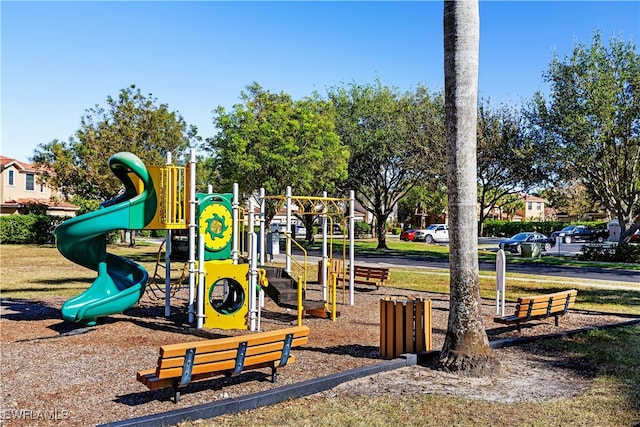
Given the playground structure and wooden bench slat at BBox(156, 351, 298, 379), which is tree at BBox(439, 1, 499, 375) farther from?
the playground structure

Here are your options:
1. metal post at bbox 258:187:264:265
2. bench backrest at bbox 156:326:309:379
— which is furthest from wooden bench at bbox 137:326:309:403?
metal post at bbox 258:187:264:265

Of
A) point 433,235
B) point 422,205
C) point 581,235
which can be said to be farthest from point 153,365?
point 422,205

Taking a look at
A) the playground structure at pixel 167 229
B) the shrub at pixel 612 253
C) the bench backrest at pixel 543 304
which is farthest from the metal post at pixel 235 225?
the shrub at pixel 612 253

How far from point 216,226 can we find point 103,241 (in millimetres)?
2178

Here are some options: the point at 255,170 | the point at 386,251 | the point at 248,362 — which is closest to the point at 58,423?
the point at 248,362

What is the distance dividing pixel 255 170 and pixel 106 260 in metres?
16.4

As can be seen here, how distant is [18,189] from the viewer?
53.6 meters

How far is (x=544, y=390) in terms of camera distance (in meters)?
7.39

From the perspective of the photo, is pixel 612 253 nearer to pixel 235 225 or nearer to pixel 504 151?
pixel 504 151

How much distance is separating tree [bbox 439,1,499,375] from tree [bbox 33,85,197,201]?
31.4 metres

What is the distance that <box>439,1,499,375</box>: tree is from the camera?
8.29 metres

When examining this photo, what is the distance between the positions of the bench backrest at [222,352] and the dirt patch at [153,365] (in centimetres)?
41

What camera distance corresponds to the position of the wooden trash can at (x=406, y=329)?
8.98 m

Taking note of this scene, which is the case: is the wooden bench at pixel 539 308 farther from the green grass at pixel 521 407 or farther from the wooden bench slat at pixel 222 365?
the wooden bench slat at pixel 222 365
